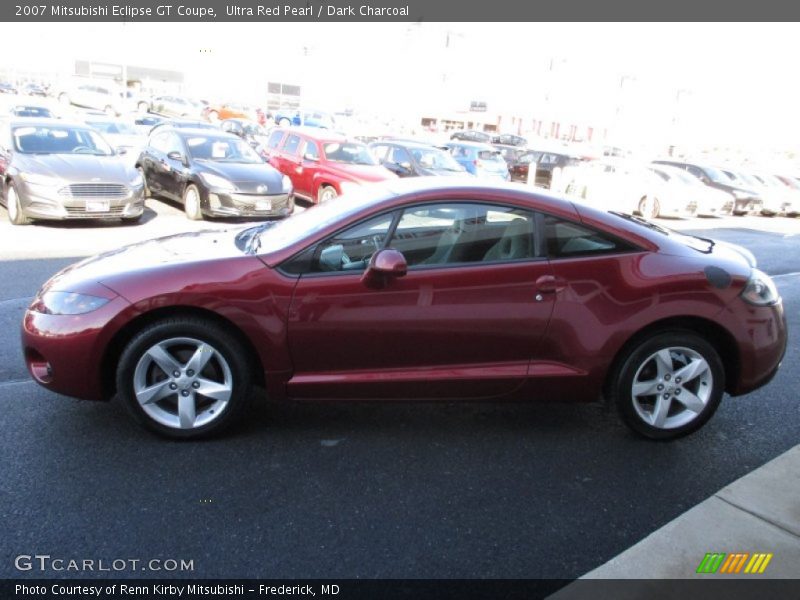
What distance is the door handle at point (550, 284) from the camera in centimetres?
382

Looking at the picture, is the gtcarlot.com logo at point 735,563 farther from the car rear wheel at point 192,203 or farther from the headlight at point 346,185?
the headlight at point 346,185

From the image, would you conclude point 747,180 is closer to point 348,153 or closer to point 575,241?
point 348,153

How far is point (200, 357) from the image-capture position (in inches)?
144

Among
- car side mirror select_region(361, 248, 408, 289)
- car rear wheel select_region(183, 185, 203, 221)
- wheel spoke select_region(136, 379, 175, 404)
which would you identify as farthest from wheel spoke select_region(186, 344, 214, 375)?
car rear wheel select_region(183, 185, 203, 221)

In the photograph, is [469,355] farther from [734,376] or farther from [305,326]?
[734,376]

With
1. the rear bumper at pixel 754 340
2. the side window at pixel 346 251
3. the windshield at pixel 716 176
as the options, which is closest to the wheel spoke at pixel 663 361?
the rear bumper at pixel 754 340

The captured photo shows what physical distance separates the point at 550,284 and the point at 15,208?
909 cm

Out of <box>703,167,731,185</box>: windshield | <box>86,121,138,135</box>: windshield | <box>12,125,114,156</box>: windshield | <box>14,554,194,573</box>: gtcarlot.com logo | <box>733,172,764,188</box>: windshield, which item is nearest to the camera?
<box>14,554,194,573</box>: gtcarlot.com logo

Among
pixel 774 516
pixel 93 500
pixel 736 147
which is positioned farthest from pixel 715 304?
pixel 736 147

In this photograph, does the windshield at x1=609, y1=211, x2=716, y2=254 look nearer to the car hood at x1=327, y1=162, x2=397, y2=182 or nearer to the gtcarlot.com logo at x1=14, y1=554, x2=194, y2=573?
the gtcarlot.com logo at x1=14, y1=554, x2=194, y2=573

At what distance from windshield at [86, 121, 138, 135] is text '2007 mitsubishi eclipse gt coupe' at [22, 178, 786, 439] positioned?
14.8 meters

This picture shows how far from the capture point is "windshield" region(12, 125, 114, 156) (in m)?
10.6

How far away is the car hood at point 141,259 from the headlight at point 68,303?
45mm

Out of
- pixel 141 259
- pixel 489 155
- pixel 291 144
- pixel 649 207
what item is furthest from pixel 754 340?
pixel 489 155
